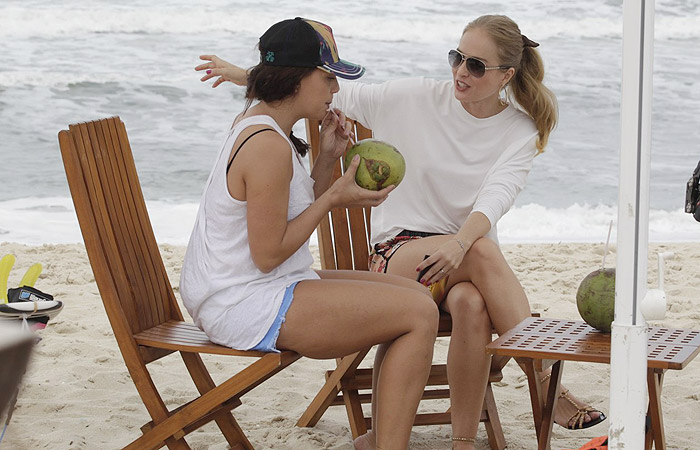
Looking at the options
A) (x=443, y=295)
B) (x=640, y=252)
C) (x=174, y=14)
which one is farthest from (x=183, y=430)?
(x=174, y=14)

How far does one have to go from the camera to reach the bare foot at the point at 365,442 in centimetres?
317

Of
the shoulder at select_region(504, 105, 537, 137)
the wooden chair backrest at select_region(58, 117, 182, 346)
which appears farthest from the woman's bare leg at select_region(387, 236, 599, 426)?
the wooden chair backrest at select_region(58, 117, 182, 346)

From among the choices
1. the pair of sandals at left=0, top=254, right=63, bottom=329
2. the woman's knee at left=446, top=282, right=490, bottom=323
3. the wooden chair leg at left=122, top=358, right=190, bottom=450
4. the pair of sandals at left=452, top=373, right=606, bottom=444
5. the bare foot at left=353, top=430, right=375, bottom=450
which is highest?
the pair of sandals at left=0, top=254, right=63, bottom=329

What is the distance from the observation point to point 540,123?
344 cm

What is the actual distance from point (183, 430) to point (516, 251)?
184 inches

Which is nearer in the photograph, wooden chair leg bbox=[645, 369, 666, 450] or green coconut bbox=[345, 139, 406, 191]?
wooden chair leg bbox=[645, 369, 666, 450]

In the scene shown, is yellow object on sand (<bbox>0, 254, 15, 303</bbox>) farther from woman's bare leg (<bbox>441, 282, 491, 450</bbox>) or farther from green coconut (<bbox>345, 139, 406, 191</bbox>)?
woman's bare leg (<bbox>441, 282, 491, 450</bbox>)

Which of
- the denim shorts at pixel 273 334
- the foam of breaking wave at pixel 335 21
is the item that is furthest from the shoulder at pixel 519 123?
the foam of breaking wave at pixel 335 21

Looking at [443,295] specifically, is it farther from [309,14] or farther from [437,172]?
[309,14]

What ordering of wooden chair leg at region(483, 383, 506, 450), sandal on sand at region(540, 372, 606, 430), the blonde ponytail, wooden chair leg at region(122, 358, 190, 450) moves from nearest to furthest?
1. wooden chair leg at region(122, 358, 190, 450)
2. sandal on sand at region(540, 372, 606, 430)
3. wooden chair leg at region(483, 383, 506, 450)
4. the blonde ponytail

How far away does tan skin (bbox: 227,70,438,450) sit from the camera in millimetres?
2555

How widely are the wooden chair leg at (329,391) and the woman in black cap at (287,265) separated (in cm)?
55

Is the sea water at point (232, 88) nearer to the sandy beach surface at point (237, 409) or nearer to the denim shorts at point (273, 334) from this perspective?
the sandy beach surface at point (237, 409)

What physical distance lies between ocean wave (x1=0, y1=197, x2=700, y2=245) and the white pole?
665 cm
